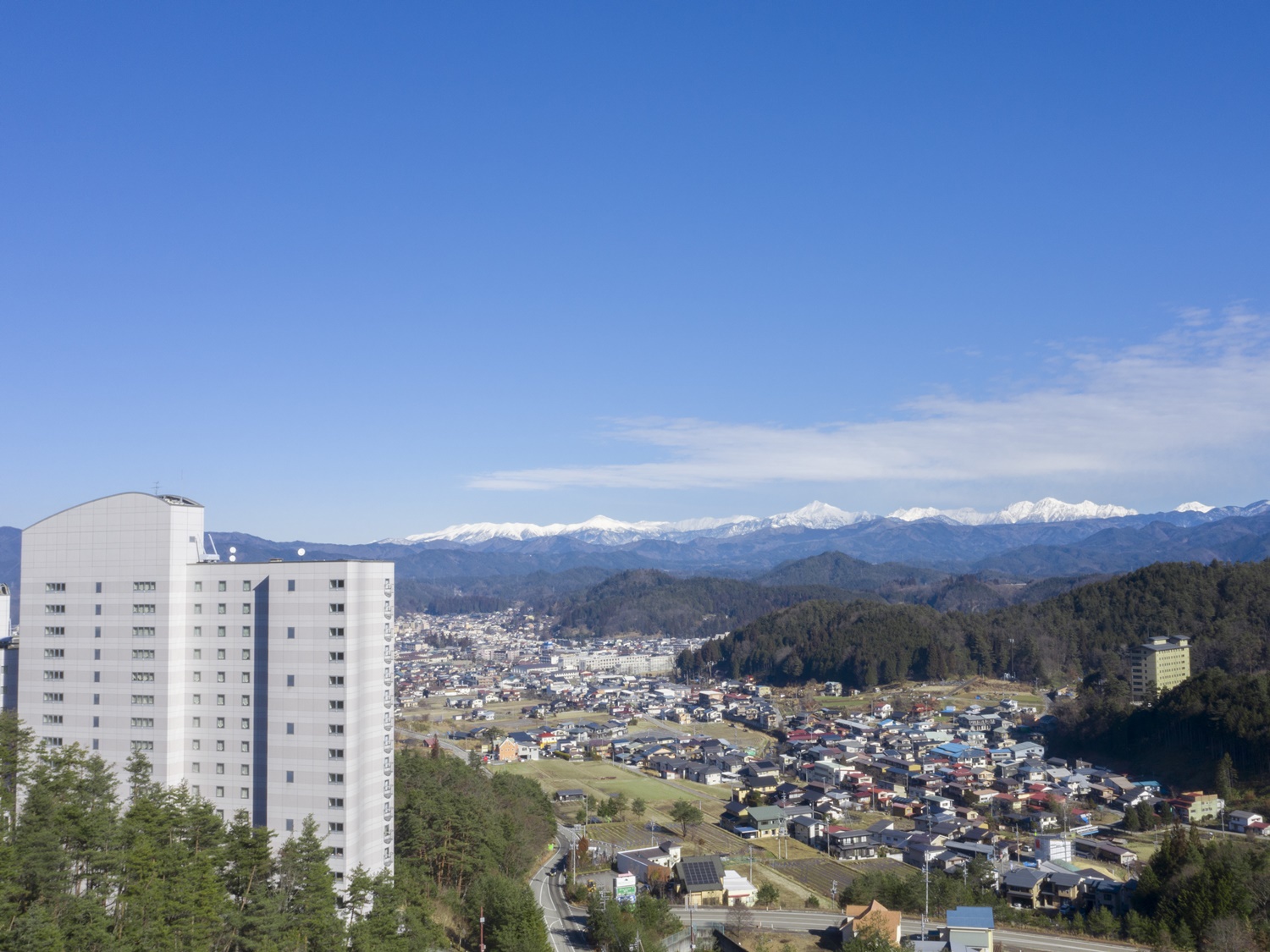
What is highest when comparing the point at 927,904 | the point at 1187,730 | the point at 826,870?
the point at 1187,730

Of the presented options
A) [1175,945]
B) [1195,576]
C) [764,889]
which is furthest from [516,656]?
[1175,945]

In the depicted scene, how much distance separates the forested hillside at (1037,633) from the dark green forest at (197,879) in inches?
1681

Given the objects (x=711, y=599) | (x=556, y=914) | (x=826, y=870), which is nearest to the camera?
(x=556, y=914)

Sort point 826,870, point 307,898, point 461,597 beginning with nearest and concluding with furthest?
point 307,898 < point 826,870 < point 461,597

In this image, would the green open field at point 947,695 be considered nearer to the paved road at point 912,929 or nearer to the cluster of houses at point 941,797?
the cluster of houses at point 941,797

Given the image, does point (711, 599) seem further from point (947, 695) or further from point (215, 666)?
point (215, 666)

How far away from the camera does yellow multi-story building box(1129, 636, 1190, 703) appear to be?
4859 cm

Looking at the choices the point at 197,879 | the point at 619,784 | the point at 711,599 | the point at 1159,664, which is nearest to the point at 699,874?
the point at 197,879

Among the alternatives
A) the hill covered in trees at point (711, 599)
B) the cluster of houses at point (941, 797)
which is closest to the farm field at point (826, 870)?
the cluster of houses at point (941, 797)

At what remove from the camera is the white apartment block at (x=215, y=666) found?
16469 mm

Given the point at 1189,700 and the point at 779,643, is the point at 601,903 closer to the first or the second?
the point at 1189,700

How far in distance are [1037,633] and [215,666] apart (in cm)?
6092

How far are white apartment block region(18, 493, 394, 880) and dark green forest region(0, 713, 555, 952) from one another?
2.16 ft

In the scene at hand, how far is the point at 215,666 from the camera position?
57.1 feet
